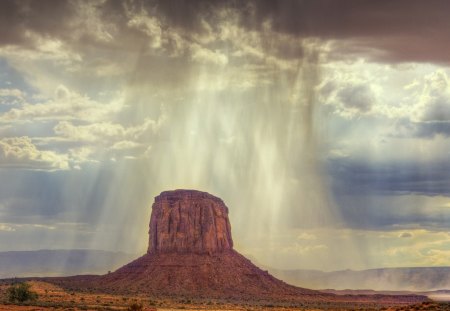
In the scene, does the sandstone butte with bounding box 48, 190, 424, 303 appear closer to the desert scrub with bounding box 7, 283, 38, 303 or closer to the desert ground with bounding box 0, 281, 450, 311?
the desert ground with bounding box 0, 281, 450, 311

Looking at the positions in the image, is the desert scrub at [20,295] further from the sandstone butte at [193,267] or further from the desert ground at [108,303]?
the sandstone butte at [193,267]

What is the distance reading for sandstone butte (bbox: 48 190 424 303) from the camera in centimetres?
16362

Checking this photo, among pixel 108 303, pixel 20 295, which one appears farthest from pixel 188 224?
pixel 20 295

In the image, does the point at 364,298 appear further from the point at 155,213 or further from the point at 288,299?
the point at 155,213

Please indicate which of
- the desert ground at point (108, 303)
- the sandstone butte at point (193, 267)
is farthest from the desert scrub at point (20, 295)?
the sandstone butte at point (193, 267)

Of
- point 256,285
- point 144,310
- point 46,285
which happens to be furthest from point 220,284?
point 144,310

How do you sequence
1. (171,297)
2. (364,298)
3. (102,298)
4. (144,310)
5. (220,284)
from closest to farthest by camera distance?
(144,310)
(102,298)
(171,297)
(220,284)
(364,298)

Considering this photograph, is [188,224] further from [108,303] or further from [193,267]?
[108,303]

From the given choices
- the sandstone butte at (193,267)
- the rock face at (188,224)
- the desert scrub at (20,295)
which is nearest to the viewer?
the desert scrub at (20,295)

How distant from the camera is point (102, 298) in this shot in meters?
135

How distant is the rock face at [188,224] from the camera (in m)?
182

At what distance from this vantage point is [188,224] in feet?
604

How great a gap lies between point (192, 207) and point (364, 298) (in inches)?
1720

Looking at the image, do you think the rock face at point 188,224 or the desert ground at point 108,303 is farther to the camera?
the rock face at point 188,224
